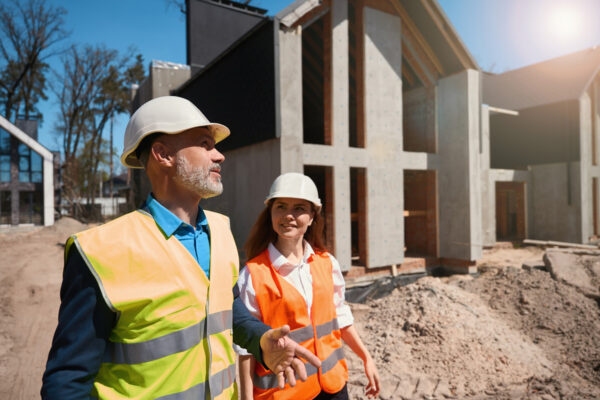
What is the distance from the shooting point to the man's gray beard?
1.72 m

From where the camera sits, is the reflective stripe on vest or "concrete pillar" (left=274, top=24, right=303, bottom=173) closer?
the reflective stripe on vest

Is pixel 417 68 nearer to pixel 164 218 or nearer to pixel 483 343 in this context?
pixel 483 343

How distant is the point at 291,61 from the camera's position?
7238 mm

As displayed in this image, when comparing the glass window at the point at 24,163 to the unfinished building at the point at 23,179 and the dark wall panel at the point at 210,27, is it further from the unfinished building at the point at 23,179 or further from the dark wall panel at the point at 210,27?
the dark wall panel at the point at 210,27

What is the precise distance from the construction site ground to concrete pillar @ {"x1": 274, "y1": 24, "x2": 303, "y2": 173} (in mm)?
3340

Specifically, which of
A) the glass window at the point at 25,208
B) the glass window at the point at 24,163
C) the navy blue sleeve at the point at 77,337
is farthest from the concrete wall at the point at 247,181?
the glass window at the point at 24,163

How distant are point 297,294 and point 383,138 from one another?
683cm

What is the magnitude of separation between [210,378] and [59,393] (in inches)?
22.4

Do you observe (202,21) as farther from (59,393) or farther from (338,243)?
(59,393)

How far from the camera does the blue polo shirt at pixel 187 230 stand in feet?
5.51

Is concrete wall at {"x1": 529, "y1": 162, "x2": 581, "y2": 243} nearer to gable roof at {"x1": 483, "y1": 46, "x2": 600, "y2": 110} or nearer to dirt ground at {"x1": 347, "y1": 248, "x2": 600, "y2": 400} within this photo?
gable roof at {"x1": 483, "y1": 46, "x2": 600, "y2": 110}

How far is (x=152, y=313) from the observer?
1.48 meters

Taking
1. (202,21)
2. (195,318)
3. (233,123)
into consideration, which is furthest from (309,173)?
(195,318)

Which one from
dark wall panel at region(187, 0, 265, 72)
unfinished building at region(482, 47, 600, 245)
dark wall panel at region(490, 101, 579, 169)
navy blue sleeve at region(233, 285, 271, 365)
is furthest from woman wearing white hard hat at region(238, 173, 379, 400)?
dark wall panel at region(490, 101, 579, 169)
